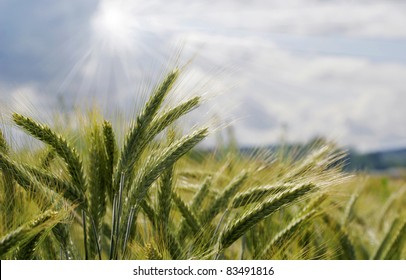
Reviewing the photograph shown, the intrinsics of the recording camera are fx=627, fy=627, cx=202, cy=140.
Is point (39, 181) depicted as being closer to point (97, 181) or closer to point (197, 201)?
point (97, 181)

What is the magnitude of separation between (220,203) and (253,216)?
40cm

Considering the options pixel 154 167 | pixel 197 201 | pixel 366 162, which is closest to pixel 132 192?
pixel 154 167

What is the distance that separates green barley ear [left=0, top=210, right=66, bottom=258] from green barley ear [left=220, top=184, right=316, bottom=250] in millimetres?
617

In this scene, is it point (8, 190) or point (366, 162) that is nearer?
point (8, 190)

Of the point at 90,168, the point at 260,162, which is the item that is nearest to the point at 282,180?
the point at 260,162

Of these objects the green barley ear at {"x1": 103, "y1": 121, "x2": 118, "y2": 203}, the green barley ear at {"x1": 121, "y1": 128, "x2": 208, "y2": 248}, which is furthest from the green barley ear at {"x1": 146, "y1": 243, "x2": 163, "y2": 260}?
the green barley ear at {"x1": 103, "y1": 121, "x2": 118, "y2": 203}

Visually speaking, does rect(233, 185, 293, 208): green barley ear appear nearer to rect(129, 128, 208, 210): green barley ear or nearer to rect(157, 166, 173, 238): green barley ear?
rect(157, 166, 173, 238): green barley ear

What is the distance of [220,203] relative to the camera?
2.58 m

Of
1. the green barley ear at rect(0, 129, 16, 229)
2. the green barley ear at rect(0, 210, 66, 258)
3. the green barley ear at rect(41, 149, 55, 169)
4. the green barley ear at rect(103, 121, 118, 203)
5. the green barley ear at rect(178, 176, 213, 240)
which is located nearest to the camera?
the green barley ear at rect(0, 210, 66, 258)

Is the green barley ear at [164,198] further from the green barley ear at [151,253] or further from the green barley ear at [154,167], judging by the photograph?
the green barley ear at [151,253]

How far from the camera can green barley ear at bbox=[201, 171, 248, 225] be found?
257 cm

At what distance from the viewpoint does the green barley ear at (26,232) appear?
5.60ft

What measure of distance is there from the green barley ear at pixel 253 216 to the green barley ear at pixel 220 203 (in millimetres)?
335
